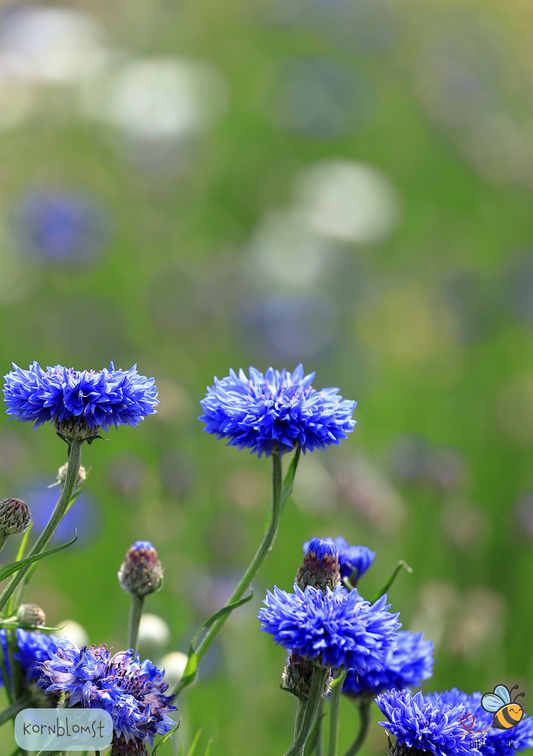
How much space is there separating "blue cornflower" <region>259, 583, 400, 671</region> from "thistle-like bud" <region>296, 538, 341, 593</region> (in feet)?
0.19

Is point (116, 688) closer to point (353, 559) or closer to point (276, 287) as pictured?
point (353, 559)

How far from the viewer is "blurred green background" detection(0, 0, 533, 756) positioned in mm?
2104

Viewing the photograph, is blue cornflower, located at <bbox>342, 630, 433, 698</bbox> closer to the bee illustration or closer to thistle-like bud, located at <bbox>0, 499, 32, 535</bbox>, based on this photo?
the bee illustration

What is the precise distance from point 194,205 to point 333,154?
1233 mm

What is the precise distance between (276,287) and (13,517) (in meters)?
3.29

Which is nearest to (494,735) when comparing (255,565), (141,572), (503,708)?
(503,708)

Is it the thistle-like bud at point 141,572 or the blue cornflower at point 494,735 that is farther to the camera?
the thistle-like bud at point 141,572

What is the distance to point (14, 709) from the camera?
725 millimetres

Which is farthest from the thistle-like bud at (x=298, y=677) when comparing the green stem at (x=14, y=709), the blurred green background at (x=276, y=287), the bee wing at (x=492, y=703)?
the blurred green background at (x=276, y=287)

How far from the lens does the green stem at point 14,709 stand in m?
0.70

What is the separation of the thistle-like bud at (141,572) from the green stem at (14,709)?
0.45 feet

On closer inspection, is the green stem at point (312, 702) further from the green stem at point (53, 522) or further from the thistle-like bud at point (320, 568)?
the green stem at point (53, 522)

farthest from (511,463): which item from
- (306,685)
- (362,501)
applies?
(306,685)

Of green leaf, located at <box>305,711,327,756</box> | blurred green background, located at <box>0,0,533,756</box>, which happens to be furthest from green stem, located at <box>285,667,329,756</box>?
blurred green background, located at <box>0,0,533,756</box>
